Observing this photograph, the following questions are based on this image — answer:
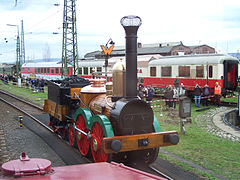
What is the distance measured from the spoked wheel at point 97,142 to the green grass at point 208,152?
218cm

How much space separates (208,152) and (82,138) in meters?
3.86

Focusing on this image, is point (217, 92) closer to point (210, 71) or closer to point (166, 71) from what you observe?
point (210, 71)

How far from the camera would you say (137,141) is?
20.1 ft

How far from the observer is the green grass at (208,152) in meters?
6.96

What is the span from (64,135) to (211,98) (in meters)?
12.4

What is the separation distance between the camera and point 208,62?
19.8 meters

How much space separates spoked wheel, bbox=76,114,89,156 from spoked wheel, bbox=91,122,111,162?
2.58 feet

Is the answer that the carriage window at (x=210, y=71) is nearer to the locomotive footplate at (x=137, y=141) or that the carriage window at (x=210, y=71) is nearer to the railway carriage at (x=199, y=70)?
the railway carriage at (x=199, y=70)

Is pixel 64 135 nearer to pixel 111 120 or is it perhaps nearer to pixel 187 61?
pixel 111 120

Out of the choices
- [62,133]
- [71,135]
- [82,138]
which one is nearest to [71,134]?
[71,135]

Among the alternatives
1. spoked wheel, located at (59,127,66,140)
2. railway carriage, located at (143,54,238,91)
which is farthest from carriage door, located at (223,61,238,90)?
spoked wheel, located at (59,127,66,140)

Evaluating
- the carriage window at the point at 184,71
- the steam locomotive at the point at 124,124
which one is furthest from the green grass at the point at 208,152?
the carriage window at the point at 184,71

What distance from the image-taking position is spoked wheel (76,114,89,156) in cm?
783

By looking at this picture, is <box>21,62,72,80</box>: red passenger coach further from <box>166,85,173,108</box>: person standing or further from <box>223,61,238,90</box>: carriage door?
<box>223,61,238,90</box>: carriage door
